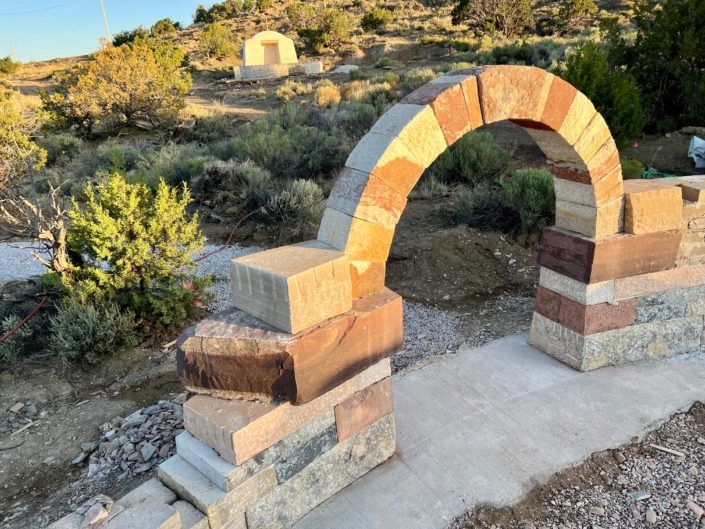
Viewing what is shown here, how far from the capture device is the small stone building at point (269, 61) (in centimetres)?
2598

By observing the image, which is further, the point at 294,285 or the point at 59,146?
the point at 59,146

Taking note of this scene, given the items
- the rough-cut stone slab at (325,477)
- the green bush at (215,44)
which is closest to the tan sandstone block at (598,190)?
the rough-cut stone slab at (325,477)

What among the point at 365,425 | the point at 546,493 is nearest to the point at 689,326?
the point at 546,493

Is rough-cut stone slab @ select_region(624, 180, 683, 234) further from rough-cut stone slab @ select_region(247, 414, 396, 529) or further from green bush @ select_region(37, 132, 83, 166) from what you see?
green bush @ select_region(37, 132, 83, 166)

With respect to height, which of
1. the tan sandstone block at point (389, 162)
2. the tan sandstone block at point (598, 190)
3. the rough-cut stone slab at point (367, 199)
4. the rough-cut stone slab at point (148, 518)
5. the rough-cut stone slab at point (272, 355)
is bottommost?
the rough-cut stone slab at point (148, 518)

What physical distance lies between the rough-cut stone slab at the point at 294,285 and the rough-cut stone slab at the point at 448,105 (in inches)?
35.7

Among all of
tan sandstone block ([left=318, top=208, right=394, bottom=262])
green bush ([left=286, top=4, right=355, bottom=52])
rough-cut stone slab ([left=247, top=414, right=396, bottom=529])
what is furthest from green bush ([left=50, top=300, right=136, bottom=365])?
green bush ([left=286, top=4, right=355, bottom=52])

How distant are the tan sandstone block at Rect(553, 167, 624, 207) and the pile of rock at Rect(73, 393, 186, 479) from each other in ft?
11.0

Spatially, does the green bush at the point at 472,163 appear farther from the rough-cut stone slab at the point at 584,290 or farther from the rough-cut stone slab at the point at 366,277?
the rough-cut stone slab at the point at 366,277

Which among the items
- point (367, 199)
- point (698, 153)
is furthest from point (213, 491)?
point (698, 153)

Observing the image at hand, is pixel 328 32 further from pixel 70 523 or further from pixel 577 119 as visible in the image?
pixel 70 523

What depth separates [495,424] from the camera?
3502 mm

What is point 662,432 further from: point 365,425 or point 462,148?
point 462,148

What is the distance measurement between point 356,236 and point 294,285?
46 centimetres
